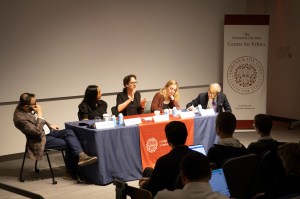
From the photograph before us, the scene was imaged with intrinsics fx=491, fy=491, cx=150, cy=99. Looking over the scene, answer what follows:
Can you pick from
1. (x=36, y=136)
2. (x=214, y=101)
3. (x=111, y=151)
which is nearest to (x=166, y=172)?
(x=111, y=151)

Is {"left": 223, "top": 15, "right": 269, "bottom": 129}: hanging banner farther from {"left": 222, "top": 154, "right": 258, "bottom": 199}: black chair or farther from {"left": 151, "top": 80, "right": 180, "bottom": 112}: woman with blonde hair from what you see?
{"left": 222, "top": 154, "right": 258, "bottom": 199}: black chair

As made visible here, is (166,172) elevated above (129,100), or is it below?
below

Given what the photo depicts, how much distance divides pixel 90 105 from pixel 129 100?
559mm

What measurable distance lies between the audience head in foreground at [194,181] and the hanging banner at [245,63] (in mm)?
6580

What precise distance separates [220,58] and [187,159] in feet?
23.6

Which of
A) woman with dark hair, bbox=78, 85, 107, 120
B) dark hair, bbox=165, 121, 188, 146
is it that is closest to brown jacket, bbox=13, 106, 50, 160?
woman with dark hair, bbox=78, 85, 107, 120

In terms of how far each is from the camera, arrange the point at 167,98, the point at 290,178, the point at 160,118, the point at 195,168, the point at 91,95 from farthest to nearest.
→ the point at 167,98 < the point at 91,95 < the point at 160,118 < the point at 290,178 < the point at 195,168

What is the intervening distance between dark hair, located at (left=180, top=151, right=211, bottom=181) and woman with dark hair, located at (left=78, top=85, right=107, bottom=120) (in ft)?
12.5

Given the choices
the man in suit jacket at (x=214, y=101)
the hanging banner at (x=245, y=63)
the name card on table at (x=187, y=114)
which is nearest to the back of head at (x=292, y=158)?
the name card on table at (x=187, y=114)

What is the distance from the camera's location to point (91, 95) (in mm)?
6383

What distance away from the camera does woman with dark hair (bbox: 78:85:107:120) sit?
6379 mm

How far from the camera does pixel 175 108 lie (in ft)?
21.1

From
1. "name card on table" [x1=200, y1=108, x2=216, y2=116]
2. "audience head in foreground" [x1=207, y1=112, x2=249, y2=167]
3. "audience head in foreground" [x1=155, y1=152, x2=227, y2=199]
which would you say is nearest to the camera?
"audience head in foreground" [x1=155, y1=152, x2=227, y2=199]

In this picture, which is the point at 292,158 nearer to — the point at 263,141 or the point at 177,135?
the point at 263,141
